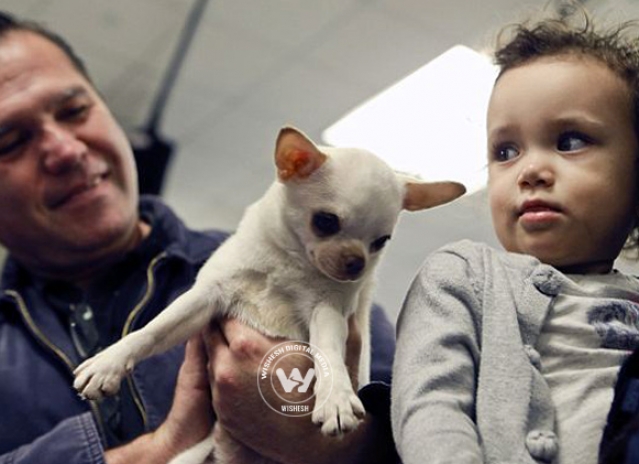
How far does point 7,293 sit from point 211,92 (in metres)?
0.73

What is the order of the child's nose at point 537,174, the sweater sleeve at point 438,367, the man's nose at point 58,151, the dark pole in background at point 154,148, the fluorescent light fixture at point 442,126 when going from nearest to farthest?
the sweater sleeve at point 438,367 < the child's nose at point 537,174 < the fluorescent light fixture at point 442,126 < the man's nose at point 58,151 < the dark pole in background at point 154,148

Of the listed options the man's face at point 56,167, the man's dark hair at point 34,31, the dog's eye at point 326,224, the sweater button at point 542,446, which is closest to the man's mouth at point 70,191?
the man's face at point 56,167

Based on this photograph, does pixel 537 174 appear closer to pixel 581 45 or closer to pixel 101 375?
pixel 581 45

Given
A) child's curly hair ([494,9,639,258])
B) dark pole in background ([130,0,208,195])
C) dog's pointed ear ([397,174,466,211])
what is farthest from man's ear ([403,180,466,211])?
dark pole in background ([130,0,208,195])

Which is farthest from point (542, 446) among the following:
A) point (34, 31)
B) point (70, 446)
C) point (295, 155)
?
point (34, 31)

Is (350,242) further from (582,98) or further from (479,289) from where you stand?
(582,98)

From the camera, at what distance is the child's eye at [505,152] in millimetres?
696

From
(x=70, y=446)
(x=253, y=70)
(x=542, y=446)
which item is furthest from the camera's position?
(x=253, y=70)

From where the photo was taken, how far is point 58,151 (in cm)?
96

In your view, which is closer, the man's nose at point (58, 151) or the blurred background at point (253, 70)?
the blurred background at point (253, 70)

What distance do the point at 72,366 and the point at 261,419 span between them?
0.27m

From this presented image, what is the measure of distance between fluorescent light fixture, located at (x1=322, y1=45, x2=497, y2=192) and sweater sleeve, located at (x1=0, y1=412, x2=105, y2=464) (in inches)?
15.7

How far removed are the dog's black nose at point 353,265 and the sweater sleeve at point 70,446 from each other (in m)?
0.33

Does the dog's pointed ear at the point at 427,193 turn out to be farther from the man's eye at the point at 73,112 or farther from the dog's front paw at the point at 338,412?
the man's eye at the point at 73,112
